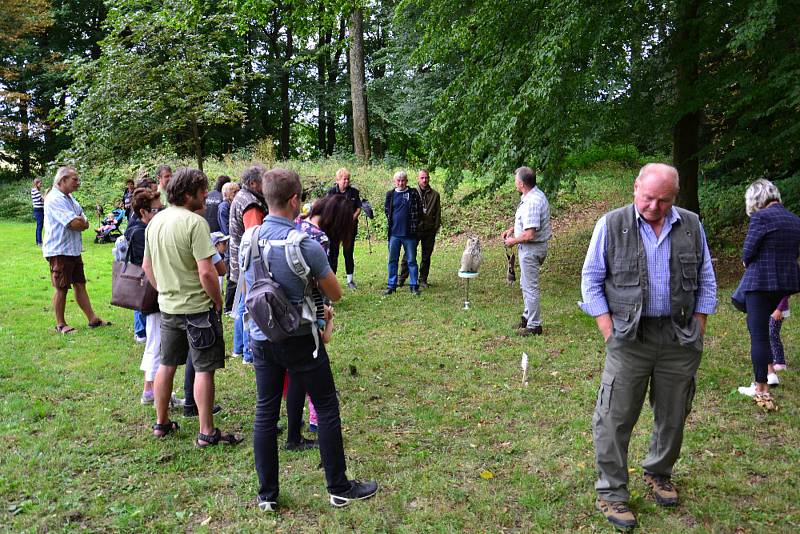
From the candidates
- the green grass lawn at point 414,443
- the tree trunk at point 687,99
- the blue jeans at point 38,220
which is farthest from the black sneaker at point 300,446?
the blue jeans at point 38,220

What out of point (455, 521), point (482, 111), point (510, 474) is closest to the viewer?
point (455, 521)

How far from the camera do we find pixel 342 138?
35719mm

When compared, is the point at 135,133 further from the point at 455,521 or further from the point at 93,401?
the point at 455,521

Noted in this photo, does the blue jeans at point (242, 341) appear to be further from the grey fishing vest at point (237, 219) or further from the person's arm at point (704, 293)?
the person's arm at point (704, 293)

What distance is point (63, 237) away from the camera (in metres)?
7.37

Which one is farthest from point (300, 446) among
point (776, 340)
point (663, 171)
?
point (776, 340)

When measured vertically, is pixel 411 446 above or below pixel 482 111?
below

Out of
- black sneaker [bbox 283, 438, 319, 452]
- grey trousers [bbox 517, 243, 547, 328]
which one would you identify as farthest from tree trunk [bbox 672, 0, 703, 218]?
black sneaker [bbox 283, 438, 319, 452]

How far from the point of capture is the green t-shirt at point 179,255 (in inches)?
165

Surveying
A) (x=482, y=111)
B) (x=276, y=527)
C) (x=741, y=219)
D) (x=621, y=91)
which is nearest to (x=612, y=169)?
(x=741, y=219)

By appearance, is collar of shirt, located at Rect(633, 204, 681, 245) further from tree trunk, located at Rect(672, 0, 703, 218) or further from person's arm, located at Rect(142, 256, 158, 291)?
tree trunk, located at Rect(672, 0, 703, 218)

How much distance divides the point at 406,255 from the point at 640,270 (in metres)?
6.49

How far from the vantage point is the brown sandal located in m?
4.93

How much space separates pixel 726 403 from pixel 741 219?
323 inches
